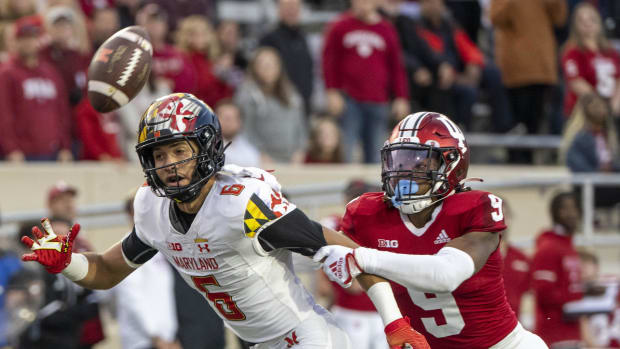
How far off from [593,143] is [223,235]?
572 centimetres

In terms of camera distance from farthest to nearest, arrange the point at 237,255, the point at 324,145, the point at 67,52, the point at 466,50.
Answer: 1. the point at 466,50
2. the point at 324,145
3. the point at 67,52
4. the point at 237,255

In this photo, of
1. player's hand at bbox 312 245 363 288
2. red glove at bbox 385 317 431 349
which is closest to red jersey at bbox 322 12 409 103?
player's hand at bbox 312 245 363 288

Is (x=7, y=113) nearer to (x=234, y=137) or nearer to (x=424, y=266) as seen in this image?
(x=234, y=137)

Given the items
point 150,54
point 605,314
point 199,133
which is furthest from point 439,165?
point 605,314

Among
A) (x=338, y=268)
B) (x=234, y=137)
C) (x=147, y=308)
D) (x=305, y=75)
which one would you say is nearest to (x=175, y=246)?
(x=338, y=268)

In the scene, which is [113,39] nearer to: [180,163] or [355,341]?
[180,163]

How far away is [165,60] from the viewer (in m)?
9.16

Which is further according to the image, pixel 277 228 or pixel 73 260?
pixel 73 260

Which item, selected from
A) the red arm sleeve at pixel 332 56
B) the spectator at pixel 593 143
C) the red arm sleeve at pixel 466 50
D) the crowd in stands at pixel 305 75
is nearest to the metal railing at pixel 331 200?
the spectator at pixel 593 143

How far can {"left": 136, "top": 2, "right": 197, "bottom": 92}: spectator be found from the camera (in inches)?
356

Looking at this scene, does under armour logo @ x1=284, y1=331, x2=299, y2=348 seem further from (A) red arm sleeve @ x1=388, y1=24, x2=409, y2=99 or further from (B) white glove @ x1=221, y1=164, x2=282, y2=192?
(A) red arm sleeve @ x1=388, y1=24, x2=409, y2=99

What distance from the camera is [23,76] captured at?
8633mm

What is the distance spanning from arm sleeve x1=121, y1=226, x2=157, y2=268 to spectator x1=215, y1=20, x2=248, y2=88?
17.2 feet

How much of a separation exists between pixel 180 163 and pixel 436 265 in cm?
115
